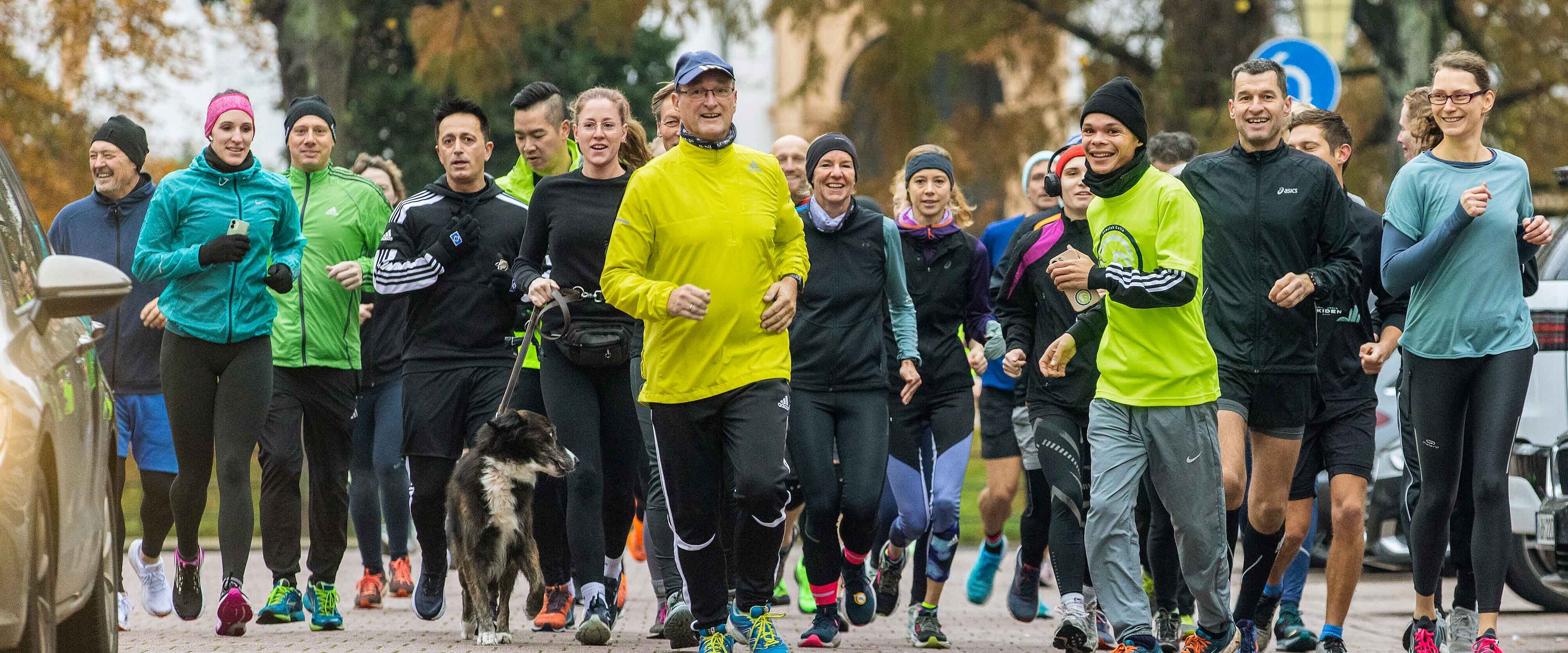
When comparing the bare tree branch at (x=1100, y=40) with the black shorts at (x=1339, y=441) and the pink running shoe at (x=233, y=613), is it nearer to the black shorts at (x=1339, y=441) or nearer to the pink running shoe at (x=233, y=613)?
the black shorts at (x=1339, y=441)

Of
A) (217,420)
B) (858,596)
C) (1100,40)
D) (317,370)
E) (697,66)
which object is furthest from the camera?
(1100,40)

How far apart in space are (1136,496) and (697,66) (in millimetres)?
2187

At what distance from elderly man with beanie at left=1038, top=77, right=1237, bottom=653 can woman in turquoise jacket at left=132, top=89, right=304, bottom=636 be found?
344 cm

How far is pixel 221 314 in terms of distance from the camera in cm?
773

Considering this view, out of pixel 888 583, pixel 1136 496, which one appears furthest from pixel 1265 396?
pixel 888 583

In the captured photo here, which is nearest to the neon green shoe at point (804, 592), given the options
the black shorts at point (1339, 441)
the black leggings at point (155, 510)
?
the black shorts at point (1339, 441)

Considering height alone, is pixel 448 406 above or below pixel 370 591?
above

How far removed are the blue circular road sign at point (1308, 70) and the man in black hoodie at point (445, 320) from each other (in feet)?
19.8

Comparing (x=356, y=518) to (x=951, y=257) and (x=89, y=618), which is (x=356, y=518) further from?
(x=89, y=618)

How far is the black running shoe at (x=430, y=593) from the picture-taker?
816 centimetres

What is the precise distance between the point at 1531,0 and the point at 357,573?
512 inches

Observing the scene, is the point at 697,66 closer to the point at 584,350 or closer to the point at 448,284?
the point at 584,350

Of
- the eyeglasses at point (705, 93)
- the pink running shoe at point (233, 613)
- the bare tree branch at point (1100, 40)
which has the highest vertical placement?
the bare tree branch at point (1100, 40)

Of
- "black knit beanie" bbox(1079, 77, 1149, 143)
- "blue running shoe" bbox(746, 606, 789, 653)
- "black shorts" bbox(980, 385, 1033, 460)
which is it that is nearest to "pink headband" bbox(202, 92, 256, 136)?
"blue running shoe" bbox(746, 606, 789, 653)
